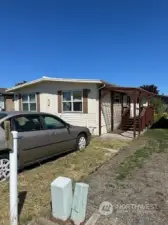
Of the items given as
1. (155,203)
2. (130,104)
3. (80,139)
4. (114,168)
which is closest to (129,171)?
(114,168)

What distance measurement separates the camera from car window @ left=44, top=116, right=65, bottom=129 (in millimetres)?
5676

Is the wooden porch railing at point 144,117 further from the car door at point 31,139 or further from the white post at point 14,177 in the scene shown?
the white post at point 14,177

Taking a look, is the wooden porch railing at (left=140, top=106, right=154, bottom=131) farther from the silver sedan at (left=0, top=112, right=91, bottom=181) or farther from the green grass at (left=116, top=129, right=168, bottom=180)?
the silver sedan at (left=0, top=112, right=91, bottom=181)

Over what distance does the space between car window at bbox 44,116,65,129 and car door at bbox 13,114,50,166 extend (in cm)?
32

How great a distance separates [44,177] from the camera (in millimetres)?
4664

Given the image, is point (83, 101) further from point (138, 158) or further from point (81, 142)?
point (138, 158)

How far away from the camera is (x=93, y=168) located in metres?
5.38

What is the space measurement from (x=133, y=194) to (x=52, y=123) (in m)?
3.23

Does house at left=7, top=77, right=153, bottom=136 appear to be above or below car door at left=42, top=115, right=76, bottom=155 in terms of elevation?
above

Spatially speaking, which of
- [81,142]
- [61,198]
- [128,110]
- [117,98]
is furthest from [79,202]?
[128,110]

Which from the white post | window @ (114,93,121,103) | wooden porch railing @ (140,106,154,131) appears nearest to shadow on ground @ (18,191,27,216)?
the white post

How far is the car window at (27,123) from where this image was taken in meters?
4.76

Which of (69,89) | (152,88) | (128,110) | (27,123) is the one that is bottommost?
(27,123)

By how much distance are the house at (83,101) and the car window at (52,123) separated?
189 inches
